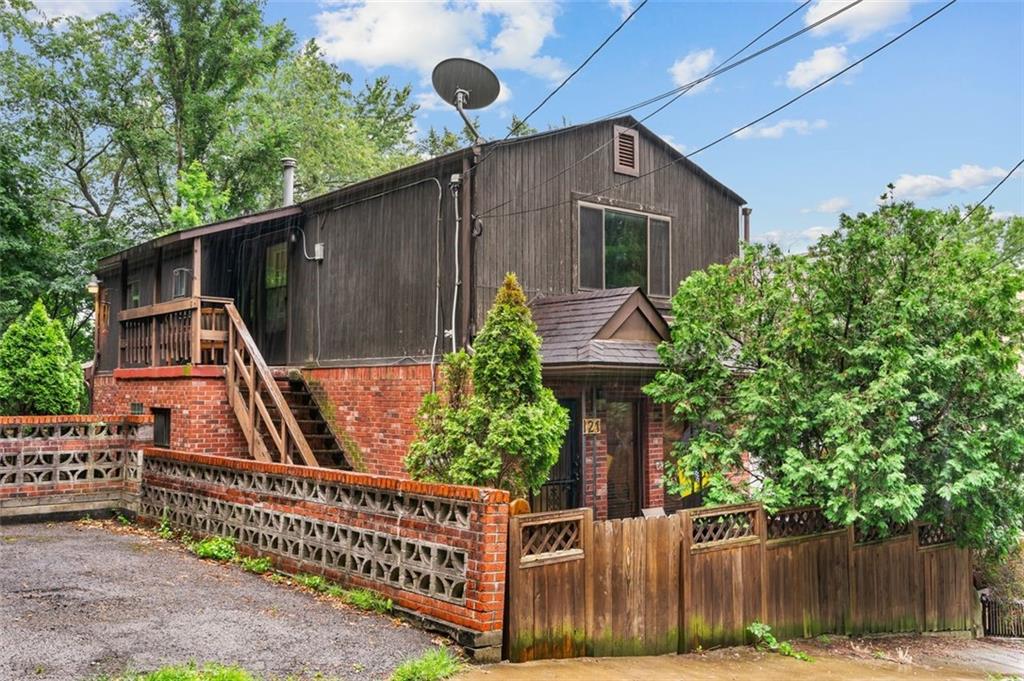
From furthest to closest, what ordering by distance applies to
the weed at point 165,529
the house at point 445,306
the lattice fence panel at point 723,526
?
the house at point 445,306 < the weed at point 165,529 < the lattice fence panel at point 723,526

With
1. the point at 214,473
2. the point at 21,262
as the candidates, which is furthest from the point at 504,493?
the point at 21,262

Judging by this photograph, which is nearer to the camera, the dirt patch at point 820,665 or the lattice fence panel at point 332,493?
the dirt patch at point 820,665

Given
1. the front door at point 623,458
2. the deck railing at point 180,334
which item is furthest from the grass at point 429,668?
the deck railing at point 180,334

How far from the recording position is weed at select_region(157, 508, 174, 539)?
37.1ft

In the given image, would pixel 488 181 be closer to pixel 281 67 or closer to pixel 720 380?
pixel 720 380

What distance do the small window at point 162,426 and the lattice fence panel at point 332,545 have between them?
2.33 m

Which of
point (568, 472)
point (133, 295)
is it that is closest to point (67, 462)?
Result: point (133, 295)

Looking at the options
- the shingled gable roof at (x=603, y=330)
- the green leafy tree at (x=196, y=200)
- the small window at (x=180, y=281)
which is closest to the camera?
the shingled gable roof at (x=603, y=330)

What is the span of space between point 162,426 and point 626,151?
29.2 ft

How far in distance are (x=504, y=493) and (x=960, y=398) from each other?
231 inches

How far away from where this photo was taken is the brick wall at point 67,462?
477 inches

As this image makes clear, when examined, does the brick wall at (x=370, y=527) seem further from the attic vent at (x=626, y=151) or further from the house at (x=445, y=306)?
the attic vent at (x=626, y=151)

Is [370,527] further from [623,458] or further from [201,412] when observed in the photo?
[201,412]

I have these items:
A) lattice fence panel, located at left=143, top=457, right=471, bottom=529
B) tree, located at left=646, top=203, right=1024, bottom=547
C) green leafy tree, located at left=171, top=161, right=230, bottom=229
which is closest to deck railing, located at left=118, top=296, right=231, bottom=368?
lattice fence panel, located at left=143, top=457, right=471, bottom=529
